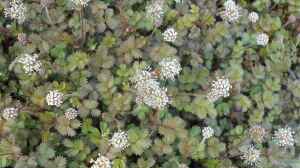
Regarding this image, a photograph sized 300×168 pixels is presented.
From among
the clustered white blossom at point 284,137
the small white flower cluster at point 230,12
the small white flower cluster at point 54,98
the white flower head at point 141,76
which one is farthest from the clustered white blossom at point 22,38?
the clustered white blossom at point 284,137

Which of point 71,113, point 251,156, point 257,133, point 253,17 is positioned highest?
point 253,17

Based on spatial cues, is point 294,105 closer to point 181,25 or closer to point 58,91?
point 181,25

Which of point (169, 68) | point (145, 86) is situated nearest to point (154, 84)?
point (145, 86)

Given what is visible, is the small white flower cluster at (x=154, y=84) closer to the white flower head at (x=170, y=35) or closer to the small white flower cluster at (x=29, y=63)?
the white flower head at (x=170, y=35)

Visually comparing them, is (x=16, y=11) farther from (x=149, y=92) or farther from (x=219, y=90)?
(x=219, y=90)

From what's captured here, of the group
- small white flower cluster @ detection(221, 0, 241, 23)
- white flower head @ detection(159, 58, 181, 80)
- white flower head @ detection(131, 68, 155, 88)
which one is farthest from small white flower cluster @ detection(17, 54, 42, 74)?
small white flower cluster @ detection(221, 0, 241, 23)
